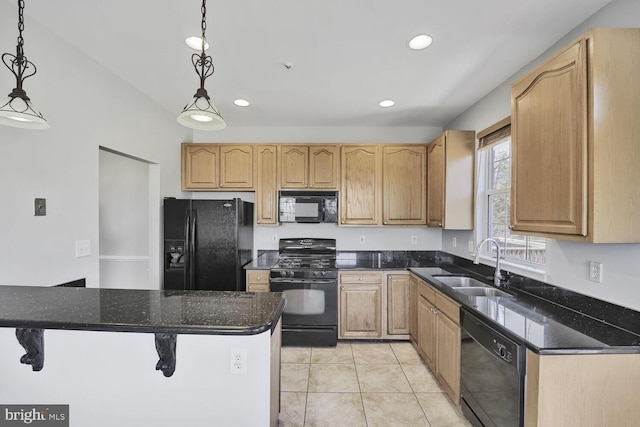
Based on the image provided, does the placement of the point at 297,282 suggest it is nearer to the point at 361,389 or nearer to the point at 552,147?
the point at 361,389

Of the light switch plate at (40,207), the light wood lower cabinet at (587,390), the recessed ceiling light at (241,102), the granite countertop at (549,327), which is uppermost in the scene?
the recessed ceiling light at (241,102)

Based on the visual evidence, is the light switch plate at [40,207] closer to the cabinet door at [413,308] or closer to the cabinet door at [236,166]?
the cabinet door at [236,166]

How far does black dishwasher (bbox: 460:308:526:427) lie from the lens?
4.78 feet

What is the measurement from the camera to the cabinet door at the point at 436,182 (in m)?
3.09

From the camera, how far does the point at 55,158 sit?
1898 millimetres

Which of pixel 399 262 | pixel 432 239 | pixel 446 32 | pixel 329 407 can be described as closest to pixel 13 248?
pixel 329 407

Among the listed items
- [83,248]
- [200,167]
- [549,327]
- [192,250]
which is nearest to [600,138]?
[549,327]

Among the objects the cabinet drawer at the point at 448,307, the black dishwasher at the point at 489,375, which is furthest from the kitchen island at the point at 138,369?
the cabinet drawer at the point at 448,307

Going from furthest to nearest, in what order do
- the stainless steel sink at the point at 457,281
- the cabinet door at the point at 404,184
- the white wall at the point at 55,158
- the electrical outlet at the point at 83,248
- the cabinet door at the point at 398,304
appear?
the cabinet door at the point at 404,184 < the cabinet door at the point at 398,304 < the stainless steel sink at the point at 457,281 < the electrical outlet at the point at 83,248 < the white wall at the point at 55,158

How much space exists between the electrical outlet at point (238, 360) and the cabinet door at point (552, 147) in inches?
64.8

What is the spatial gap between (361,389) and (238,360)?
65.1 inches

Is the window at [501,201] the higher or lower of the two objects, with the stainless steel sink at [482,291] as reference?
higher

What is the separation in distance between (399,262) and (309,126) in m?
2.11

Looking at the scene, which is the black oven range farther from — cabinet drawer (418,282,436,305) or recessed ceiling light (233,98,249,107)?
recessed ceiling light (233,98,249,107)
